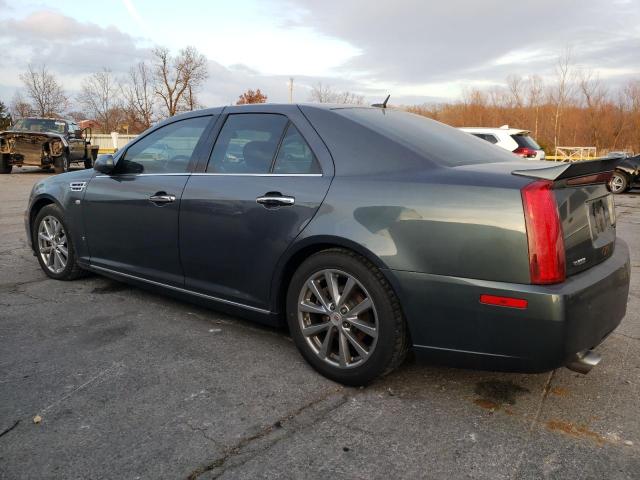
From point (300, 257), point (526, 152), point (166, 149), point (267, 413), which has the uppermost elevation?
point (526, 152)

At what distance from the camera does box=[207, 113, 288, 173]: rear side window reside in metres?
3.32

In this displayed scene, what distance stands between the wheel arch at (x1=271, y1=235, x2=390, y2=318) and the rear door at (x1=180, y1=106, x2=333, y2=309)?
0.05 metres

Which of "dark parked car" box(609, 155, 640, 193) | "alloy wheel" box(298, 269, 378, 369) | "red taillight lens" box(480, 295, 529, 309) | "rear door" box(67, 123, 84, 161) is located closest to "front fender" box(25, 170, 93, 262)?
"alloy wheel" box(298, 269, 378, 369)

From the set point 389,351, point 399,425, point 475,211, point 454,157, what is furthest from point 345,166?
point 399,425

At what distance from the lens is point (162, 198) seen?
12.2 feet

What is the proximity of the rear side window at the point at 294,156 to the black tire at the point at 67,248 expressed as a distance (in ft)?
7.86

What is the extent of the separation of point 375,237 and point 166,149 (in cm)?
197

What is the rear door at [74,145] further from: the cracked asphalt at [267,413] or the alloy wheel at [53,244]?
the cracked asphalt at [267,413]

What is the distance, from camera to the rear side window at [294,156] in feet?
10.1

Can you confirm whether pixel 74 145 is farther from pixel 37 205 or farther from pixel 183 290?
pixel 183 290

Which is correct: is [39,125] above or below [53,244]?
above

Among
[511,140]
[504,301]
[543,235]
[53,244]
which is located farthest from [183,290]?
[511,140]

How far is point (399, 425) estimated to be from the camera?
2.52m

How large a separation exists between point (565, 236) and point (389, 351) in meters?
0.96
